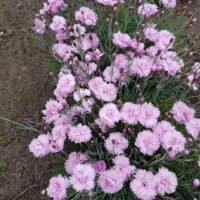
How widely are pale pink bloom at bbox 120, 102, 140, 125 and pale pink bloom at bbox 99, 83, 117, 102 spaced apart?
0.16 meters

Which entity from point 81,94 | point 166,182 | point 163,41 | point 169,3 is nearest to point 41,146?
point 81,94

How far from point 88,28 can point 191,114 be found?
1.23m

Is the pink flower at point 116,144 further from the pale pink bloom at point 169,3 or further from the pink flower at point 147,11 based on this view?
the pale pink bloom at point 169,3

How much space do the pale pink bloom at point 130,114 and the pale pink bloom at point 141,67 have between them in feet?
0.97

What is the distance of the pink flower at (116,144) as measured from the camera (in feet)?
6.97

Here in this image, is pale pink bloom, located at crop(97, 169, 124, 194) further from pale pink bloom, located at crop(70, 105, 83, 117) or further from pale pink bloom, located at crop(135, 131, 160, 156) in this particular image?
pale pink bloom, located at crop(70, 105, 83, 117)

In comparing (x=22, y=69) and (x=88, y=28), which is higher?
(x=88, y=28)

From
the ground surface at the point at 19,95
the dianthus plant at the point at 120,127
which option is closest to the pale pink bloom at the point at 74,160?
the dianthus plant at the point at 120,127

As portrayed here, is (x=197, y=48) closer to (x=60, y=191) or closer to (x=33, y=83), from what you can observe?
(x=33, y=83)

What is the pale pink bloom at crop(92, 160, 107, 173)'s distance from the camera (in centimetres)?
216

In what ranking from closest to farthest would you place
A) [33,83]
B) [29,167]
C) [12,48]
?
[29,167] → [33,83] → [12,48]

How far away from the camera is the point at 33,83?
Answer: 10.3 ft

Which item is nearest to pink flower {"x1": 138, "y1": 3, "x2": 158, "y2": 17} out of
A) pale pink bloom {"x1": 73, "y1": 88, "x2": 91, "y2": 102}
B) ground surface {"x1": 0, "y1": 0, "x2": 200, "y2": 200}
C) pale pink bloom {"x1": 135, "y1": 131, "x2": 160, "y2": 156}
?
pale pink bloom {"x1": 73, "y1": 88, "x2": 91, "y2": 102}

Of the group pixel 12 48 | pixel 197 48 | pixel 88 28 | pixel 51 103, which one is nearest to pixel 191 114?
pixel 51 103
